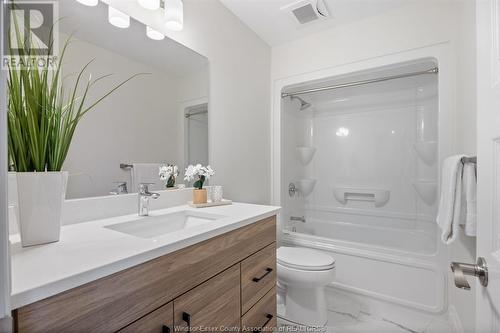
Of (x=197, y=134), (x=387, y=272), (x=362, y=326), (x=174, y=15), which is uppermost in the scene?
(x=174, y=15)

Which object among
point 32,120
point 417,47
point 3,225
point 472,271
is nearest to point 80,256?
point 3,225

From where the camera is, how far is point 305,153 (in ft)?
9.95

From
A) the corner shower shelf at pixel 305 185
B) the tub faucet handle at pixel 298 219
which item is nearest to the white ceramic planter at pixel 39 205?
the tub faucet handle at pixel 298 219

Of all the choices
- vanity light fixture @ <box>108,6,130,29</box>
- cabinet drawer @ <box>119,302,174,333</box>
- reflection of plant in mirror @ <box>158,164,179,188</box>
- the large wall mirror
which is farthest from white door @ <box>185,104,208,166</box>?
cabinet drawer @ <box>119,302,174,333</box>

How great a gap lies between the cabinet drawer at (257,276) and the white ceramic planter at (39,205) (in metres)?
0.71

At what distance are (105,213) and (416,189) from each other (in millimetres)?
2772

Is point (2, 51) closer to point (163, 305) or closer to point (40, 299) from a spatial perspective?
point (40, 299)

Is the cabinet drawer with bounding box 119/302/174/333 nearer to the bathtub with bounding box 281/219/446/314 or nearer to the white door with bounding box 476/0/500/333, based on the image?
the white door with bounding box 476/0/500/333

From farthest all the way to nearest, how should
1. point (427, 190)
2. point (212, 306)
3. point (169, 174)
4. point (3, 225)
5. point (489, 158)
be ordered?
point (427, 190) → point (169, 174) → point (212, 306) → point (489, 158) → point (3, 225)

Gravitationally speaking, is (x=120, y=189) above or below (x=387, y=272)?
above

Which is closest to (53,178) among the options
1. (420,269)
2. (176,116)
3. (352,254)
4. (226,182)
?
(176,116)

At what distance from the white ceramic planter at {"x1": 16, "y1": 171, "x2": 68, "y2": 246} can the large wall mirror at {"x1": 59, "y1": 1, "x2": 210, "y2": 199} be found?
32 cm

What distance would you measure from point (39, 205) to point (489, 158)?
Answer: 1.20 m

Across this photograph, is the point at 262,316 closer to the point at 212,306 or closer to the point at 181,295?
the point at 212,306
